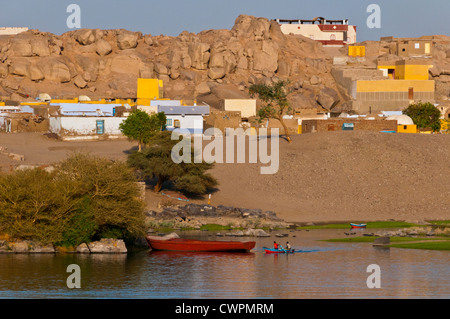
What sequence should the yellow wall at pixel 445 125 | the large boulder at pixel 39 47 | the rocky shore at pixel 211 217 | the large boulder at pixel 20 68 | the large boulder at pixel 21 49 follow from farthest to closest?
the large boulder at pixel 39 47 → the large boulder at pixel 21 49 → the large boulder at pixel 20 68 → the yellow wall at pixel 445 125 → the rocky shore at pixel 211 217

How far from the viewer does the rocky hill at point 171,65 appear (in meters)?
116

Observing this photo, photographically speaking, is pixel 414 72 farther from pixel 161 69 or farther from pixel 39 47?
pixel 39 47

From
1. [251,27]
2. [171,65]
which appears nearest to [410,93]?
[251,27]

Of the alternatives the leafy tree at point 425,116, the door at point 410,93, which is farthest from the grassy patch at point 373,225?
the door at point 410,93

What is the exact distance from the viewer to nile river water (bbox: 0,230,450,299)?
32312mm

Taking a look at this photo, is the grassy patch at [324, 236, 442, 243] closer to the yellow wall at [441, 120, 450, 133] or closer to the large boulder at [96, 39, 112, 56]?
the yellow wall at [441, 120, 450, 133]

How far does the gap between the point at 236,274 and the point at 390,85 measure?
84222 mm

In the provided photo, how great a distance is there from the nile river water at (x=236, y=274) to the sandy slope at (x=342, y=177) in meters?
16.3

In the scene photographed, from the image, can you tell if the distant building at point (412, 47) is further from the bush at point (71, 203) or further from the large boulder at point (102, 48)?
the bush at point (71, 203)

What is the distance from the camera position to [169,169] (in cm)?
6241
